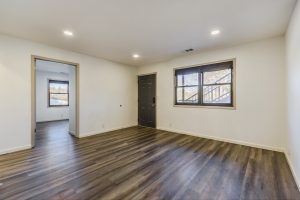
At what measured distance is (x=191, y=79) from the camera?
16.0 feet

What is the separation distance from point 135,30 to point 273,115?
3.65 m

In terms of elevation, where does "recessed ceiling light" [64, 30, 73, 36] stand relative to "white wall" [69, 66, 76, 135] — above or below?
above

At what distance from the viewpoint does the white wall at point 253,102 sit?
10.9ft

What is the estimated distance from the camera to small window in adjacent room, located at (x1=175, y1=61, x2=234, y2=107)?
4098mm

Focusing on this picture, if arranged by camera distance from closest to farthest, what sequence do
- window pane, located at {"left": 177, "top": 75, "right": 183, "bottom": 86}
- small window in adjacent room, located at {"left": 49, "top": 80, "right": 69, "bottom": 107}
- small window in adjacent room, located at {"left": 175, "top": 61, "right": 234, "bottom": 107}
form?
small window in adjacent room, located at {"left": 175, "top": 61, "right": 234, "bottom": 107}, window pane, located at {"left": 177, "top": 75, "right": 183, "bottom": 86}, small window in adjacent room, located at {"left": 49, "top": 80, "right": 69, "bottom": 107}

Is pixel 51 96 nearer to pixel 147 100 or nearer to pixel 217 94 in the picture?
pixel 147 100

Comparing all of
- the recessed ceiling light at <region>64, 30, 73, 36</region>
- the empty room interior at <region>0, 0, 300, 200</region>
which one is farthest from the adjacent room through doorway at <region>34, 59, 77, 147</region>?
the recessed ceiling light at <region>64, 30, 73, 36</region>

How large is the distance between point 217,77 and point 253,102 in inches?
45.1

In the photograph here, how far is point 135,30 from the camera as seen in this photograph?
3.02m

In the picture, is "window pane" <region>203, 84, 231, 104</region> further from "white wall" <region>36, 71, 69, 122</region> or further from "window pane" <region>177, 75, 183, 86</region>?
"white wall" <region>36, 71, 69, 122</region>

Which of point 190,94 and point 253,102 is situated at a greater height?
point 190,94

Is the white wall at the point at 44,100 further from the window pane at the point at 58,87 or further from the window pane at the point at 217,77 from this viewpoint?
the window pane at the point at 217,77

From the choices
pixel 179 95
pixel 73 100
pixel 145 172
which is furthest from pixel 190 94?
pixel 73 100

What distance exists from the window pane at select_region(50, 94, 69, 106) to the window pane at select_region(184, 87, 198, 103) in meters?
6.72
